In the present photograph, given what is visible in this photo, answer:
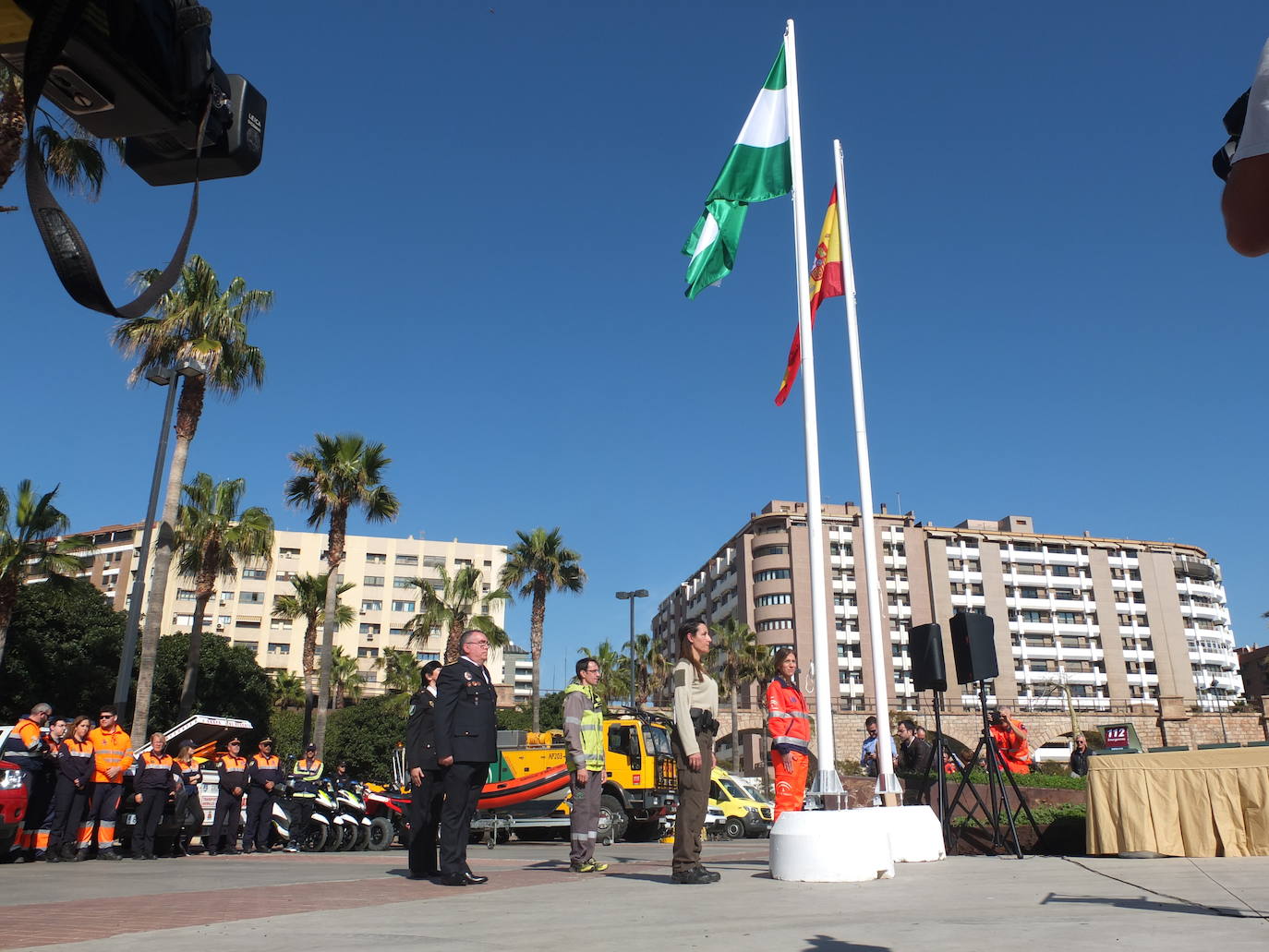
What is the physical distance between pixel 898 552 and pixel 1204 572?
3270 cm

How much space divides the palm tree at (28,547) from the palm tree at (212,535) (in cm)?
429

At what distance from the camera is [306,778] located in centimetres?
1500

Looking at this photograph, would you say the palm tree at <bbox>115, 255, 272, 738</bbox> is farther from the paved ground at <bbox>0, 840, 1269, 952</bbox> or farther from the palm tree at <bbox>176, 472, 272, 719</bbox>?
the paved ground at <bbox>0, 840, 1269, 952</bbox>

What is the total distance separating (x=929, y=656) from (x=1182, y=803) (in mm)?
2353

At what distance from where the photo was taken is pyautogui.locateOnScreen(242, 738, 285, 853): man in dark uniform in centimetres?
1384

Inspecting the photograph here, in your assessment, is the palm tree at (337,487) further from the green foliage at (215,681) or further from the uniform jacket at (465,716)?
the uniform jacket at (465,716)

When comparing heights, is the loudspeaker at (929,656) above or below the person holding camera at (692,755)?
above

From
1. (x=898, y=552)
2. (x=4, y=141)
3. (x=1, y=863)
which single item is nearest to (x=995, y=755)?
(x=1, y=863)

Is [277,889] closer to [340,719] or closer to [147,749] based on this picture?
[147,749]

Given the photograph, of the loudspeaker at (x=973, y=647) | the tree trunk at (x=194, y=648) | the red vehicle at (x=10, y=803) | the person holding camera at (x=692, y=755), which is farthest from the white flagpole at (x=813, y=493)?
the tree trunk at (x=194, y=648)

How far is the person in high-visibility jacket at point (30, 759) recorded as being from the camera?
35.5 ft

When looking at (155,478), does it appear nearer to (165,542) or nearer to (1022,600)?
(165,542)

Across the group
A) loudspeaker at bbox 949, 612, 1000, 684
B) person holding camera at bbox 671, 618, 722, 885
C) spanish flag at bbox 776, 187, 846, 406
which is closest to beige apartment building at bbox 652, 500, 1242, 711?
spanish flag at bbox 776, 187, 846, 406

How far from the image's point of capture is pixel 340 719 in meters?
49.8
